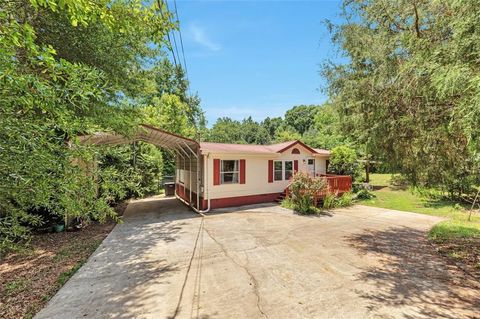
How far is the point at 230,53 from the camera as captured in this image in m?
9.66

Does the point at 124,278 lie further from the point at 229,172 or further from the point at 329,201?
the point at 329,201

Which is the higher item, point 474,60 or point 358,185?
point 474,60

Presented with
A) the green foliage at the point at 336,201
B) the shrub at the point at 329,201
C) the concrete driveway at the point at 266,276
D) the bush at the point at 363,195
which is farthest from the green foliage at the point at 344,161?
the concrete driveway at the point at 266,276

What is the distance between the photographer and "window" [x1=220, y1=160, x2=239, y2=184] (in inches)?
467

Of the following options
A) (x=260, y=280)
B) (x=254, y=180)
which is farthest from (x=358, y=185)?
(x=260, y=280)

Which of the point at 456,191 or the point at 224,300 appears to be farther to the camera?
the point at 456,191

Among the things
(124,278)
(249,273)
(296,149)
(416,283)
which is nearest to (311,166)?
(296,149)

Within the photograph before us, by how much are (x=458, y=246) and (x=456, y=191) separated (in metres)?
7.95

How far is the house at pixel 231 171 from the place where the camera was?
1116cm

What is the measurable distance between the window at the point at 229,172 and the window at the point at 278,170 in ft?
8.33

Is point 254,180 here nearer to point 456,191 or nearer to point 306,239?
point 306,239

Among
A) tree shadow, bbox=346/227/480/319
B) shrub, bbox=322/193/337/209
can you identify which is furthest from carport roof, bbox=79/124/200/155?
tree shadow, bbox=346/227/480/319

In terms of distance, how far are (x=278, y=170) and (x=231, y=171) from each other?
309cm

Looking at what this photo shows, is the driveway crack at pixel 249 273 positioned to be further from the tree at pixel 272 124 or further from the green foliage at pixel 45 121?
the tree at pixel 272 124
